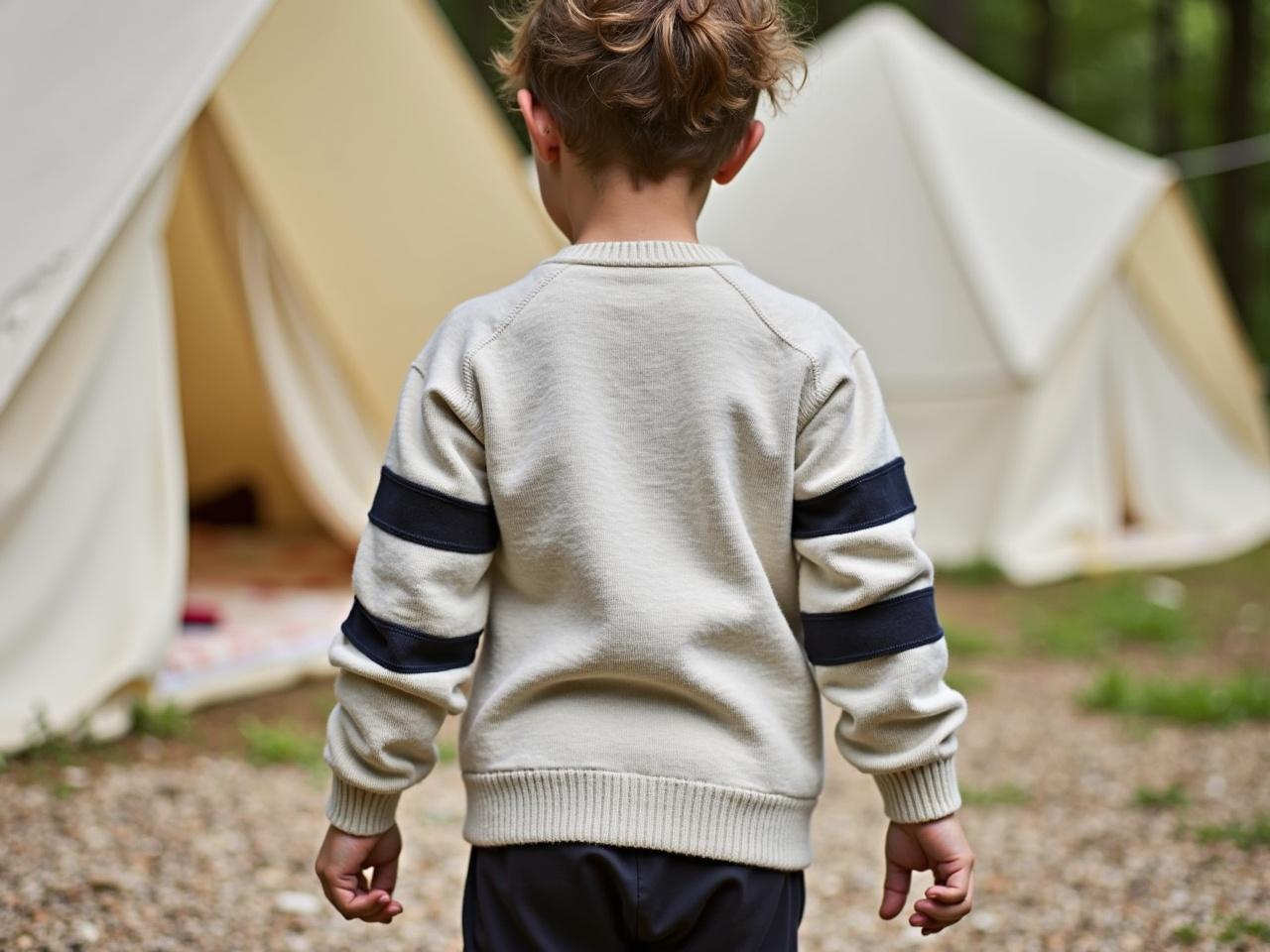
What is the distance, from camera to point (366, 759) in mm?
1234

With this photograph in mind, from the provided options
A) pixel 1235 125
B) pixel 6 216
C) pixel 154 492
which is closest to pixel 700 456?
pixel 6 216

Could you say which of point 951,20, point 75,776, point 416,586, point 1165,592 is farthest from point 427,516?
point 951,20

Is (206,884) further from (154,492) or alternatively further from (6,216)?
(6,216)

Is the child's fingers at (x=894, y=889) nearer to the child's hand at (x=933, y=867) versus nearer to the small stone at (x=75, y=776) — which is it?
the child's hand at (x=933, y=867)

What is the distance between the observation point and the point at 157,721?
3.18 metres

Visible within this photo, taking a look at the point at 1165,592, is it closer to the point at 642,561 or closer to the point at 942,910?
the point at 942,910

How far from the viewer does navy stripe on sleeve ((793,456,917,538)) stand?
1.22 meters

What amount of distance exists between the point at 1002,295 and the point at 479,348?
5.22 metres

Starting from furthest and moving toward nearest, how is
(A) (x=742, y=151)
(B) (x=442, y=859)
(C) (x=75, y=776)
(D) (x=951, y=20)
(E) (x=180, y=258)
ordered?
(D) (x=951, y=20)
(E) (x=180, y=258)
(C) (x=75, y=776)
(B) (x=442, y=859)
(A) (x=742, y=151)

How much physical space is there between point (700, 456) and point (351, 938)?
4.55 feet

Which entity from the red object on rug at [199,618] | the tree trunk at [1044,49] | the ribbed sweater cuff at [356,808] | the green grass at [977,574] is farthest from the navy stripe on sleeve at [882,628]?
the tree trunk at [1044,49]

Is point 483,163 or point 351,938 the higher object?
point 483,163

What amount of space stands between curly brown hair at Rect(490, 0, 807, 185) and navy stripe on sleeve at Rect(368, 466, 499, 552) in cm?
33

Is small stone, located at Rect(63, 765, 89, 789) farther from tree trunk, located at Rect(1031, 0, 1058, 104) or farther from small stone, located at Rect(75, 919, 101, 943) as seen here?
tree trunk, located at Rect(1031, 0, 1058, 104)
